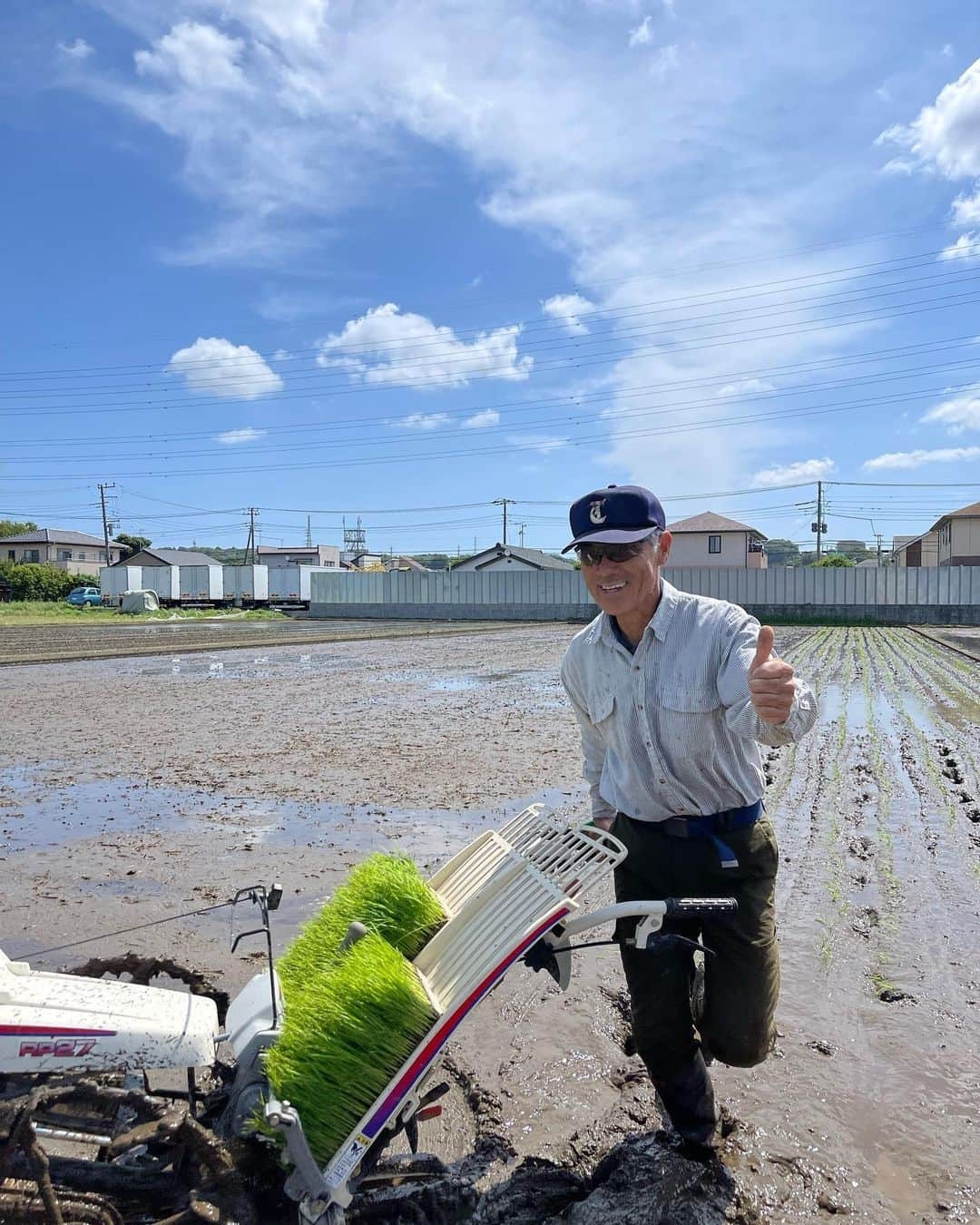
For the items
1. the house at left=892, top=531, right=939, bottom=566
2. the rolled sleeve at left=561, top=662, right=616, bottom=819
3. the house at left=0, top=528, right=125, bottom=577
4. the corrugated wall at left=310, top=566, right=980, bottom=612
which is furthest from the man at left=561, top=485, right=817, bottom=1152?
the house at left=0, top=528, right=125, bottom=577

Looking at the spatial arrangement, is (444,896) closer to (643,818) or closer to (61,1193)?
(643,818)

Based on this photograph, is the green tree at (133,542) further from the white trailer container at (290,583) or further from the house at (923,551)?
the house at (923,551)

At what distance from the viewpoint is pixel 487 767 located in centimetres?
866

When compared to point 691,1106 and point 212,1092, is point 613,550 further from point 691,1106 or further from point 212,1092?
point 212,1092

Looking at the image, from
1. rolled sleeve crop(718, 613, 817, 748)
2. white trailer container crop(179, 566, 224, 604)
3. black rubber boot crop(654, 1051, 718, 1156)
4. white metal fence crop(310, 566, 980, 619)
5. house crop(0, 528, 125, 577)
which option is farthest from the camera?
house crop(0, 528, 125, 577)

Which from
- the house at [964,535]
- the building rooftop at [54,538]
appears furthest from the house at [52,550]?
the house at [964,535]

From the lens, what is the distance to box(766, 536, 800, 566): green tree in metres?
113

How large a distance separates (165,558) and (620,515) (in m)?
80.6

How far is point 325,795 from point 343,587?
1883 inches


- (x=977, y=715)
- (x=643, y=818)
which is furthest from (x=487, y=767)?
(x=977, y=715)

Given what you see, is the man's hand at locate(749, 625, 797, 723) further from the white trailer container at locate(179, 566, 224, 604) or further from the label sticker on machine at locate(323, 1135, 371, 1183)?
the white trailer container at locate(179, 566, 224, 604)

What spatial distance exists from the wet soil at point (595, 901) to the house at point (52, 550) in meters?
75.5

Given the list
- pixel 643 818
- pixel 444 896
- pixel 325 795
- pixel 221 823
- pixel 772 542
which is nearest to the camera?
pixel 444 896

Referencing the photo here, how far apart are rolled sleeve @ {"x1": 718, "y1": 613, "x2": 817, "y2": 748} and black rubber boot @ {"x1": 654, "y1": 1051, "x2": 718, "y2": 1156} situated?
3.55ft
